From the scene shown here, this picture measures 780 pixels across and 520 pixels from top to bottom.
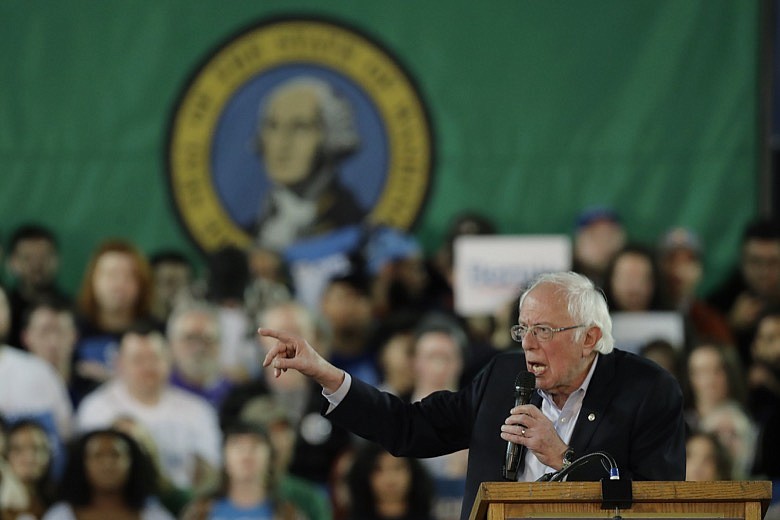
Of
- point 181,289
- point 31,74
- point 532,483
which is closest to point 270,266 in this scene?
point 181,289

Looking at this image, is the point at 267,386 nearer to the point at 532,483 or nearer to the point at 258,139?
the point at 258,139

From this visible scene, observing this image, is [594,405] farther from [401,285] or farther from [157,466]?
[401,285]

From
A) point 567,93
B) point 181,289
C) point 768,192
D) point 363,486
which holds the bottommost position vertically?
point 363,486

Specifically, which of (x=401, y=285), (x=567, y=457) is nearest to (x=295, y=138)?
(x=401, y=285)

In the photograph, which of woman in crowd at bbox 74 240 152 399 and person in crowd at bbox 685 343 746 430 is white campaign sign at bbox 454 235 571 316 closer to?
person in crowd at bbox 685 343 746 430

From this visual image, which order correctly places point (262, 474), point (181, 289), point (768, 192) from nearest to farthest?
point (262, 474) < point (181, 289) < point (768, 192)

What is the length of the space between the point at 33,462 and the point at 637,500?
12.5 feet

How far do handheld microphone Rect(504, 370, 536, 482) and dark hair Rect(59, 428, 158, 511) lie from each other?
9.78 ft

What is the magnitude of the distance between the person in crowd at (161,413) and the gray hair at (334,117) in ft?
8.73

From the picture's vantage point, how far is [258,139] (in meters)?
9.00

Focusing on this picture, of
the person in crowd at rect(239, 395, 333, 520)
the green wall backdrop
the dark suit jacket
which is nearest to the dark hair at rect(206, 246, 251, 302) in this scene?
the person in crowd at rect(239, 395, 333, 520)

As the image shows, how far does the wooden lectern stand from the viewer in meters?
3.11

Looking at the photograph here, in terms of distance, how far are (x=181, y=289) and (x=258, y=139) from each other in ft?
6.10

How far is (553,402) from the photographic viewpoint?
3.81 meters
